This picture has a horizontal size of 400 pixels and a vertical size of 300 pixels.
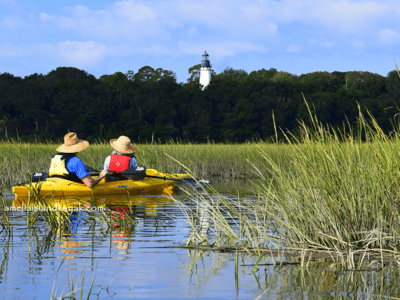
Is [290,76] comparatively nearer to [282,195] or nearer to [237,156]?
[237,156]

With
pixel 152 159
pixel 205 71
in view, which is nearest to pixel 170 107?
pixel 205 71

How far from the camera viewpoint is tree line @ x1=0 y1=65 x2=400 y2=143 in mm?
43406

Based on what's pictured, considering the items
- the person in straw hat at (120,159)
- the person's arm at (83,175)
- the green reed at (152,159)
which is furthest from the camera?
the green reed at (152,159)

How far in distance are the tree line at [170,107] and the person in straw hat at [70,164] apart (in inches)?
1218

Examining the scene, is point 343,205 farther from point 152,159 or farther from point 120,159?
point 152,159

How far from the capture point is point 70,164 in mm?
9562

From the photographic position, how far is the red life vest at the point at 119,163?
10922mm

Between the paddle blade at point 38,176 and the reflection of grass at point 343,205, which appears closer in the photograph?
the reflection of grass at point 343,205

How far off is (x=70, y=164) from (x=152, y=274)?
555cm

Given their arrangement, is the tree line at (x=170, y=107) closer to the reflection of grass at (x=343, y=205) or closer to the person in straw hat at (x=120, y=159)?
the person in straw hat at (x=120, y=159)

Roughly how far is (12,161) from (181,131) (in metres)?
32.0

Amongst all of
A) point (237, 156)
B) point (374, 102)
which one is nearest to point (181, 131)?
point (374, 102)

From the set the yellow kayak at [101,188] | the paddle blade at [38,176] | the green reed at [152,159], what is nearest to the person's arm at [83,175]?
the yellow kayak at [101,188]

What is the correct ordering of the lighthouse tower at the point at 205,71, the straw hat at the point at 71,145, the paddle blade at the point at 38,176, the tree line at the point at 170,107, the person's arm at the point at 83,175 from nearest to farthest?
the straw hat at the point at 71,145 < the person's arm at the point at 83,175 < the paddle blade at the point at 38,176 < the tree line at the point at 170,107 < the lighthouse tower at the point at 205,71
